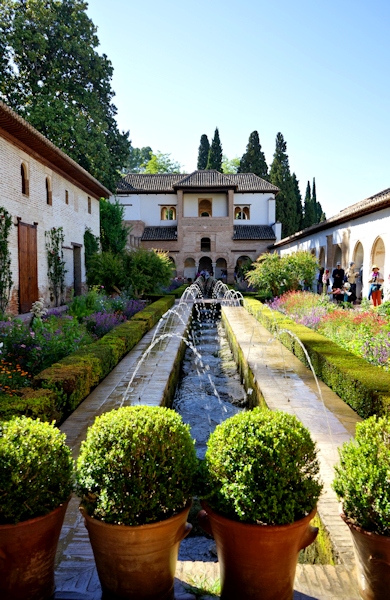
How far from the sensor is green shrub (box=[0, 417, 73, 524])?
6.13 feet

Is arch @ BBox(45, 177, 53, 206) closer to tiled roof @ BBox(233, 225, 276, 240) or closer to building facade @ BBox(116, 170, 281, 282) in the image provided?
building facade @ BBox(116, 170, 281, 282)

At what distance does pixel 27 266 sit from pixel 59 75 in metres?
15.6

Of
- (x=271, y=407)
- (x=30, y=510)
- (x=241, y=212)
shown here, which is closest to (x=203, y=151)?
(x=241, y=212)

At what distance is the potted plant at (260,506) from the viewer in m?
1.87

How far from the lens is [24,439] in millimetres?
2031

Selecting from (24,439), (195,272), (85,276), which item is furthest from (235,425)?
(195,272)

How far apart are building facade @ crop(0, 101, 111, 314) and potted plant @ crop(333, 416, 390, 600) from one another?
30.1ft

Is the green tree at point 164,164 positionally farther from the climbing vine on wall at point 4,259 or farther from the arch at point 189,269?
the climbing vine on wall at point 4,259

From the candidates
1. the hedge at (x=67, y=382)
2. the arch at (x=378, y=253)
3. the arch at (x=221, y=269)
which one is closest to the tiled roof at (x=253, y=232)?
the arch at (x=221, y=269)

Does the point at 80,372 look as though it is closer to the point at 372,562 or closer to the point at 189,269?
the point at 372,562

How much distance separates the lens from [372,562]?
193 centimetres

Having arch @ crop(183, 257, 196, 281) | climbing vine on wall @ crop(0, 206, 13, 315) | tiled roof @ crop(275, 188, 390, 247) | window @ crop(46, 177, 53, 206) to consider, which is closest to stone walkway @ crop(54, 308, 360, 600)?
climbing vine on wall @ crop(0, 206, 13, 315)

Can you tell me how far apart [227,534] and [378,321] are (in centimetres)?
723

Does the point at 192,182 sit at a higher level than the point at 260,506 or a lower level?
higher
